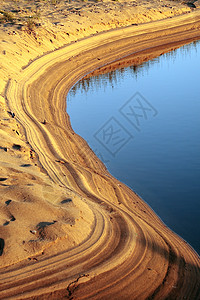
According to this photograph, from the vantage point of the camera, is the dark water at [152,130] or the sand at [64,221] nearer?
the sand at [64,221]

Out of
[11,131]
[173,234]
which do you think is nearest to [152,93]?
[11,131]

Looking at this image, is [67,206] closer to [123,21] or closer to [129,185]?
[129,185]

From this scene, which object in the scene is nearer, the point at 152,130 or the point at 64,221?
the point at 64,221

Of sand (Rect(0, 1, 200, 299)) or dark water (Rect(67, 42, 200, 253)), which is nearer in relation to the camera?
sand (Rect(0, 1, 200, 299))

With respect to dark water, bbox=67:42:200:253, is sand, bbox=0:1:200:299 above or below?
below

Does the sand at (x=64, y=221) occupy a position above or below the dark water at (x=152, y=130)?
below
